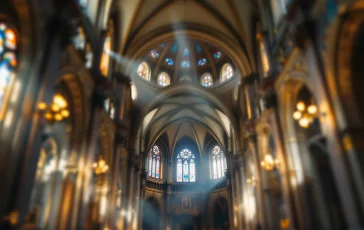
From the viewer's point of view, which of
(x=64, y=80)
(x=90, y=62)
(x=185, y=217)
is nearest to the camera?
(x=64, y=80)

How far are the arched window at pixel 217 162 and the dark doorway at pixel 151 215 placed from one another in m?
9.13

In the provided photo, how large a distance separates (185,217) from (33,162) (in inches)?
1242

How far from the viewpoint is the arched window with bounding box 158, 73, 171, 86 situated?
31.8 metres

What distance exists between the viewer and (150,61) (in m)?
31.2

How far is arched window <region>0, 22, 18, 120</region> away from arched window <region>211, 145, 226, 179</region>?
32.3 metres

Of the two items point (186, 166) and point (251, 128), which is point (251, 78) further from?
point (186, 166)

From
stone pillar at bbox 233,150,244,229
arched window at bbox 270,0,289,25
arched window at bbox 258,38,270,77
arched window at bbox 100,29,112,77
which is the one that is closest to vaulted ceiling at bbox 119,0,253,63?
arched window at bbox 100,29,112,77

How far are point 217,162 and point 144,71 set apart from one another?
17673 mm

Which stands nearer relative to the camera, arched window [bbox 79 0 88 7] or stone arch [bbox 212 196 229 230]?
arched window [bbox 79 0 88 7]

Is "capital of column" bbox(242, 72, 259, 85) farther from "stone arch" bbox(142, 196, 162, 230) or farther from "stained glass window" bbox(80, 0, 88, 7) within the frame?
"stone arch" bbox(142, 196, 162, 230)

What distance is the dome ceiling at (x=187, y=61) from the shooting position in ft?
102

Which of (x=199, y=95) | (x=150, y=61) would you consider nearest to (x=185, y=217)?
(x=199, y=95)

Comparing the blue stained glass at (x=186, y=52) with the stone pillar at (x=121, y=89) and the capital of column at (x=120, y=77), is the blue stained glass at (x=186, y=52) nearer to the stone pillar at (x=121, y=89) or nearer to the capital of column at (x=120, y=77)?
the capital of column at (x=120, y=77)

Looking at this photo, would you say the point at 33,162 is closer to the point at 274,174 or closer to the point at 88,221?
the point at 88,221
